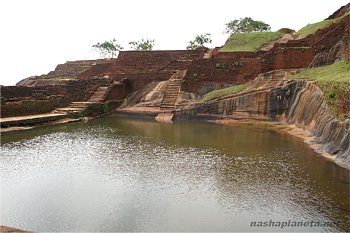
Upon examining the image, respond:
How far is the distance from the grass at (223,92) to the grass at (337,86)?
3.48m

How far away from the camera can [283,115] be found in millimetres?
17000

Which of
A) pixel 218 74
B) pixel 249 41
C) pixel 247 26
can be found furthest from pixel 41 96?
pixel 247 26

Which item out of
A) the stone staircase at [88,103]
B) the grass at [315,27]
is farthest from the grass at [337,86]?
the stone staircase at [88,103]

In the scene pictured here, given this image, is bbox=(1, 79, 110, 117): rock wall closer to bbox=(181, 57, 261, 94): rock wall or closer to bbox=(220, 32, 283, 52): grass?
bbox=(181, 57, 261, 94): rock wall

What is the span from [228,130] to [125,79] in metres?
10.9

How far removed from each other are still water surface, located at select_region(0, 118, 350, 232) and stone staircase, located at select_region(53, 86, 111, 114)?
705 cm

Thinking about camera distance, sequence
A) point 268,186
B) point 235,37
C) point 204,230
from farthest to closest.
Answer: point 235,37, point 268,186, point 204,230

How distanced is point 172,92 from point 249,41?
782 cm

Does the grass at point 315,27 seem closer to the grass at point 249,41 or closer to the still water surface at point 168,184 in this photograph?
the grass at point 249,41

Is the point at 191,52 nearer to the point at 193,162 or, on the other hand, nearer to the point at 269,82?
the point at 269,82

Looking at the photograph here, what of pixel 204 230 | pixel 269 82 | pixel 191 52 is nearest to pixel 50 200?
pixel 204 230

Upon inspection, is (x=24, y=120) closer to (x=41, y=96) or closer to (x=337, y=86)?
(x=41, y=96)

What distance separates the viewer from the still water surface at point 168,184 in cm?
622

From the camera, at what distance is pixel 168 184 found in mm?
8094
